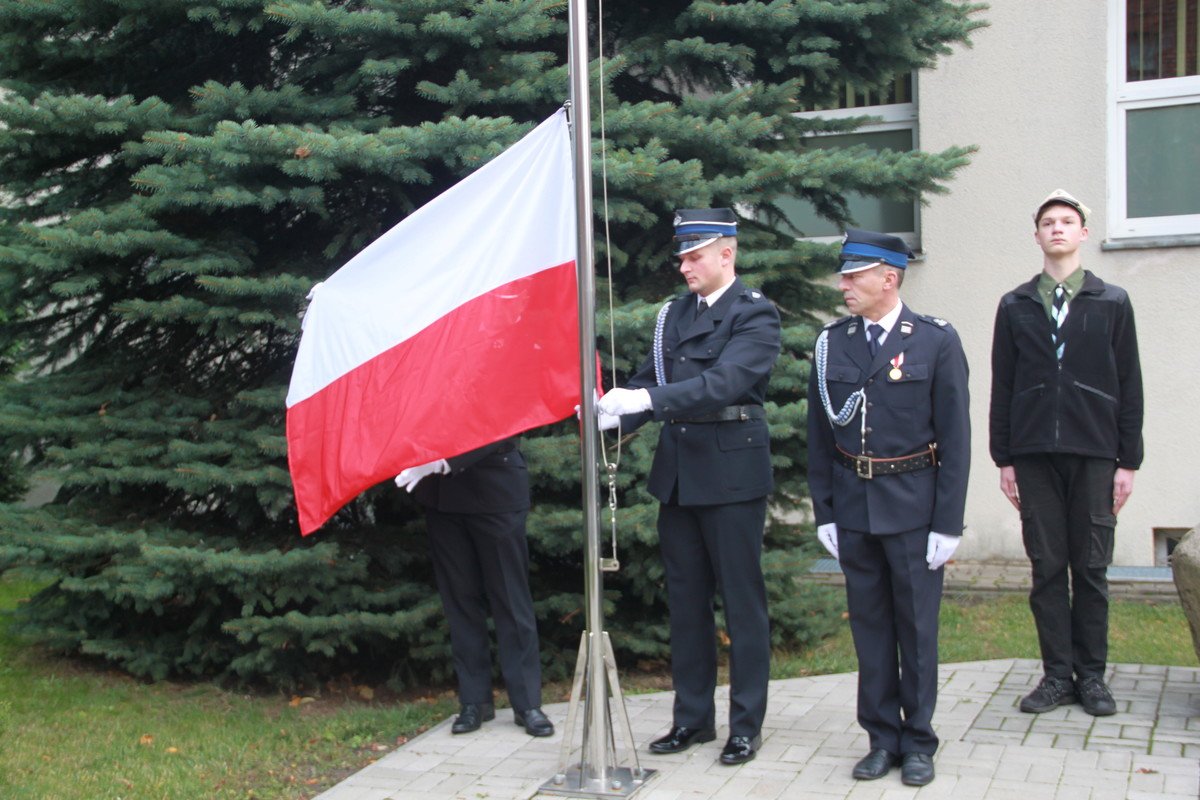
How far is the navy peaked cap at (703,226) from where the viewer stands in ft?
15.6

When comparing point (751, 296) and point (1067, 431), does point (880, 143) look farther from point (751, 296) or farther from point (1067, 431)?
point (751, 296)

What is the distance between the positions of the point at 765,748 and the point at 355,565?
203 cm

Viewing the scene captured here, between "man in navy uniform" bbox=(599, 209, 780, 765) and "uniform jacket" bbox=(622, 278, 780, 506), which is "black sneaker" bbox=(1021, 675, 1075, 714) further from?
"uniform jacket" bbox=(622, 278, 780, 506)

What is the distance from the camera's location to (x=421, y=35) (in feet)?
19.1

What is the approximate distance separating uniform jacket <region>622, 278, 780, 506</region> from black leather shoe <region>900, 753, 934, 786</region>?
1050 millimetres

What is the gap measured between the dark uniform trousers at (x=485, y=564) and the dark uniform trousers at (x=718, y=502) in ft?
2.22

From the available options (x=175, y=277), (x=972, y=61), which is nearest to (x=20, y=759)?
(x=175, y=277)

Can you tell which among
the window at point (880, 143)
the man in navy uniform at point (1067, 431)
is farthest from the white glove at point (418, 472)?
the window at point (880, 143)

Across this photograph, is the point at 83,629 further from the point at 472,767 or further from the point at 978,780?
the point at 978,780

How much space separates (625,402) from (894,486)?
38.9 inches

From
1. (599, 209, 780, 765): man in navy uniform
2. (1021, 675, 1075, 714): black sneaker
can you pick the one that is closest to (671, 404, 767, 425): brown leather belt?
(599, 209, 780, 765): man in navy uniform

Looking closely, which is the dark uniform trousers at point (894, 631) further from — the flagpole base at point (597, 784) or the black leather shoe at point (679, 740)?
the flagpole base at point (597, 784)

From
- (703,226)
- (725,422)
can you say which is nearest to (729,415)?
(725,422)

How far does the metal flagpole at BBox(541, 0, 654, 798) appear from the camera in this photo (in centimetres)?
446
